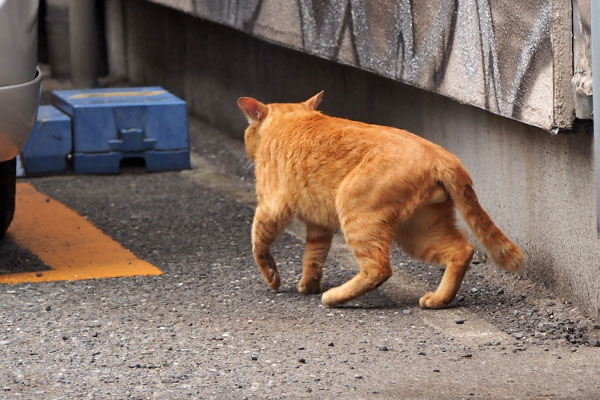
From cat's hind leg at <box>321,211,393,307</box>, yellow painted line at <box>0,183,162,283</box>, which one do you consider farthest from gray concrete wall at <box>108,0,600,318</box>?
yellow painted line at <box>0,183,162,283</box>

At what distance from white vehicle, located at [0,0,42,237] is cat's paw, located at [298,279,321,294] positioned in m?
1.53

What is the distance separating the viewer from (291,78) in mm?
7879

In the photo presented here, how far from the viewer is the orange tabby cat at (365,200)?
14.0 ft

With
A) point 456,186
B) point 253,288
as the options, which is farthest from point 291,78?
point 456,186

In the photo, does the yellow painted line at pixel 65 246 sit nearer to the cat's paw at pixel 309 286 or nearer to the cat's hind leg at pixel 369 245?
the cat's paw at pixel 309 286

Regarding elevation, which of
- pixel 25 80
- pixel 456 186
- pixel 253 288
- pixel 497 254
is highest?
pixel 25 80

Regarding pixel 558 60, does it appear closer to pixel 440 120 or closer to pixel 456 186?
pixel 456 186

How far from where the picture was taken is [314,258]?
477 cm

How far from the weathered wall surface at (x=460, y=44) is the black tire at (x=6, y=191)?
6.90 feet

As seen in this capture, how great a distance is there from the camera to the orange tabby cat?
427 cm

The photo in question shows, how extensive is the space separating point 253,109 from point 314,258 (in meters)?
0.81

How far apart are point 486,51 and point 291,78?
3.33 meters

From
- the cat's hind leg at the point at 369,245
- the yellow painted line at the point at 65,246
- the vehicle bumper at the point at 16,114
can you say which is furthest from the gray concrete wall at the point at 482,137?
the vehicle bumper at the point at 16,114

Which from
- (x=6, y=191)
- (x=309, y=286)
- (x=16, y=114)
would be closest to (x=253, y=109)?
(x=309, y=286)
